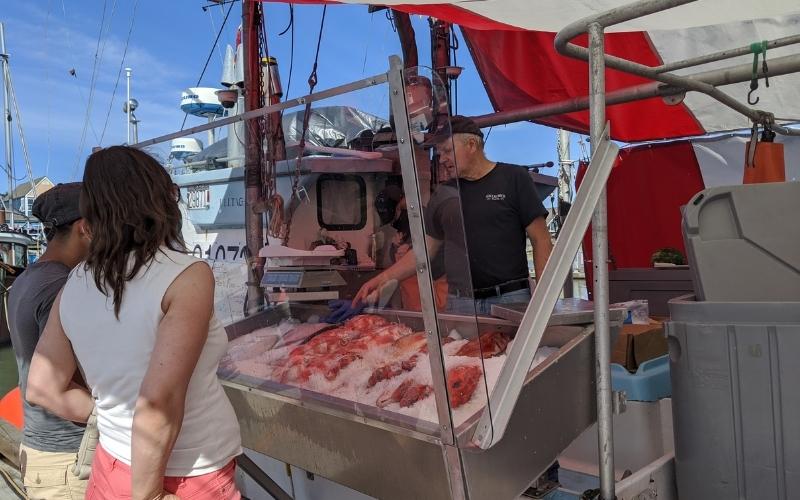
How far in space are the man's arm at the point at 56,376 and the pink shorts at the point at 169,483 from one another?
29 centimetres

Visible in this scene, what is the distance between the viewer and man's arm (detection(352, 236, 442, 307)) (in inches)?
58.3

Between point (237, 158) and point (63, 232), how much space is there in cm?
88

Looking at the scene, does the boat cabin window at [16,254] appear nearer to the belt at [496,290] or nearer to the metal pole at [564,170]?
the belt at [496,290]

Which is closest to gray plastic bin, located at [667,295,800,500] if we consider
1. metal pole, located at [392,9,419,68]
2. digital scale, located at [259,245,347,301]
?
digital scale, located at [259,245,347,301]

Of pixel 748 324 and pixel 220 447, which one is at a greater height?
pixel 748 324

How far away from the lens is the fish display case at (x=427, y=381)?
1462mm

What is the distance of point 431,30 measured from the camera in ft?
24.6

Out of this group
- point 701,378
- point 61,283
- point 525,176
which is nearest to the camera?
point 701,378

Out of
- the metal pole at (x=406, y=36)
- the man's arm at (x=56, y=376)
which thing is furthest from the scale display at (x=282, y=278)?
the metal pole at (x=406, y=36)

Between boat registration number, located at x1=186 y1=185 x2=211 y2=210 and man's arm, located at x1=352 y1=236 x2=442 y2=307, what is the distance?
106 centimetres

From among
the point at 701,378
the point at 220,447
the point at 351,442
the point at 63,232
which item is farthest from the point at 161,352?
the point at 701,378

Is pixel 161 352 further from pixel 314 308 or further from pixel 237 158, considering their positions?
pixel 237 158

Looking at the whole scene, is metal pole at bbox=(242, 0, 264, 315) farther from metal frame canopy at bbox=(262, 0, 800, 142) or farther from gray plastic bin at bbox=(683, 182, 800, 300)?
gray plastic bin at bbox=(683, 182, 800, 300)

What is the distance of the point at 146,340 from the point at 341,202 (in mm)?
1018
